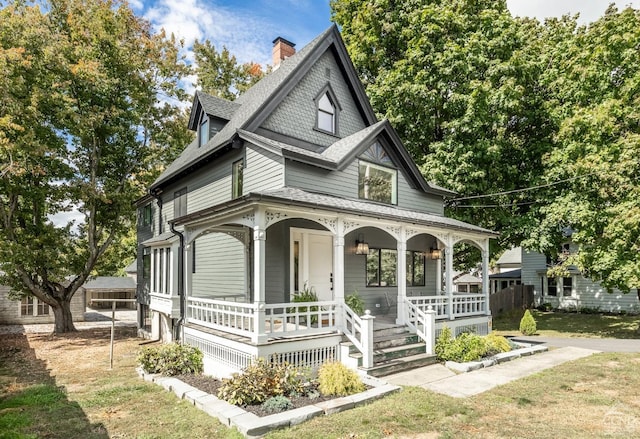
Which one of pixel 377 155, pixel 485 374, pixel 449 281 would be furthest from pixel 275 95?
pixel 485 374

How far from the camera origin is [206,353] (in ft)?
33.8

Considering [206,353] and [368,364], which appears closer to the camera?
[368,364]

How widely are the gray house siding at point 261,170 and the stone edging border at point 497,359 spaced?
268 inches

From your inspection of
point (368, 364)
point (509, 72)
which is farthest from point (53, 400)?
point (509, 72)

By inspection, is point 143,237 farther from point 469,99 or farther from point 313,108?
point 469,99

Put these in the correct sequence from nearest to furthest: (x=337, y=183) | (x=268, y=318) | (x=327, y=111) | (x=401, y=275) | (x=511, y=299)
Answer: (x=268, y=318)
(x=401, y=275)
(x=337, y=183)
(x=327, y=111)
(x=511, y=299)

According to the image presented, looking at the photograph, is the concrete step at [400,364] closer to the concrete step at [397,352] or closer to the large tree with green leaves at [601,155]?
the concrete step at [397,352]

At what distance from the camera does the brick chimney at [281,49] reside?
18.4 metres

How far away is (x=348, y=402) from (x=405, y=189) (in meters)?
9.82

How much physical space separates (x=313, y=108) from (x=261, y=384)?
10027 mm

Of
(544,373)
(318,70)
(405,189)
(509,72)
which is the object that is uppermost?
(509,72)

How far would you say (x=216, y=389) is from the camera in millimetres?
8484

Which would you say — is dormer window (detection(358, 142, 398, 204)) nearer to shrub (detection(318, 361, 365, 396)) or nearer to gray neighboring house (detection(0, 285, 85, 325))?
shrub (detection(318, 361, 365, 396))

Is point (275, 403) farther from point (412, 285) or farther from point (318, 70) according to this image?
point (318, 70)
